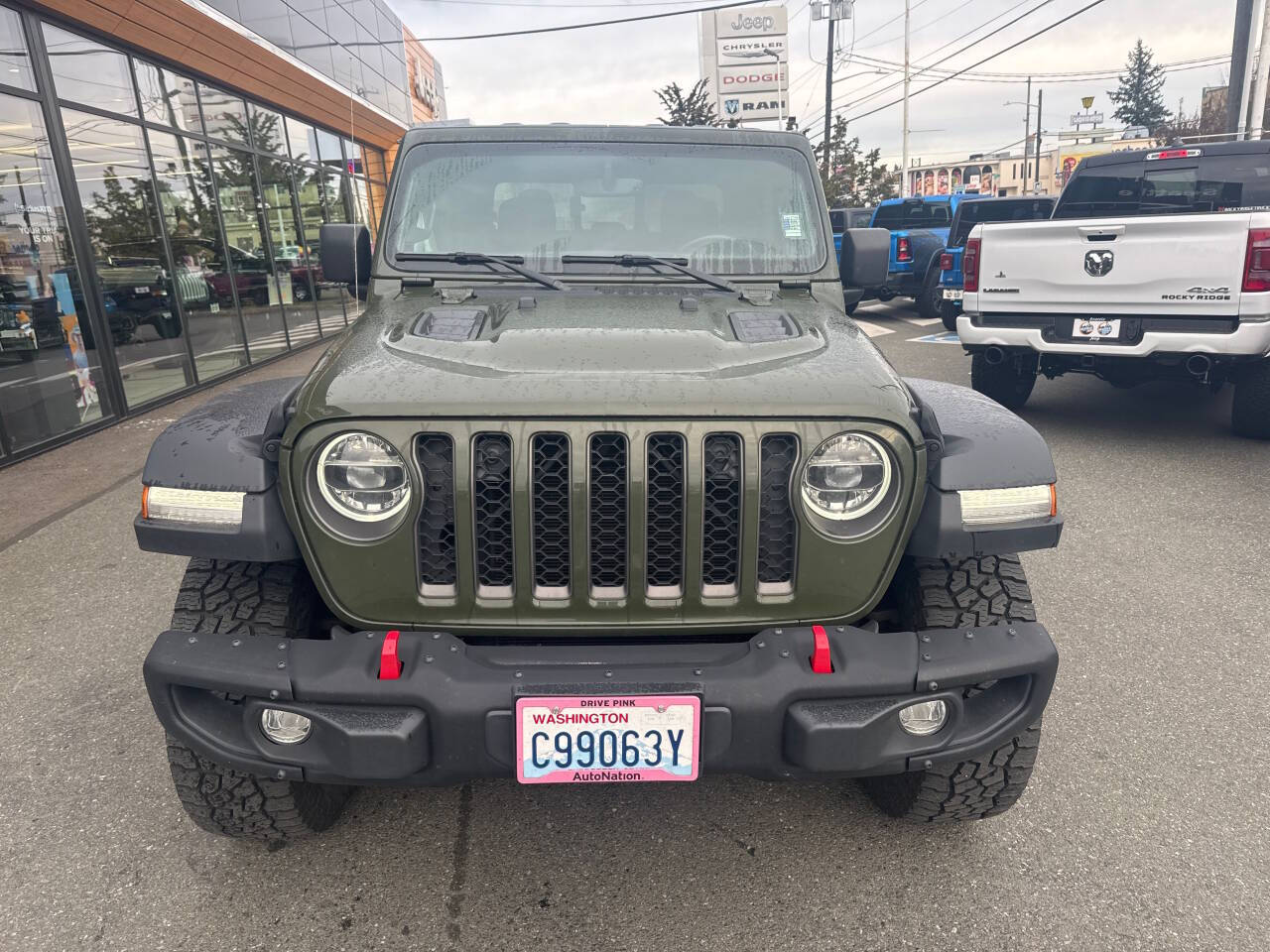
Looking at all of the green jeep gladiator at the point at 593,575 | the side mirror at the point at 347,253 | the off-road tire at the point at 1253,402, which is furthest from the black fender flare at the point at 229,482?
the off-road tire at the point at 1253,402

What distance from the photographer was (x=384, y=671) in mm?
1848

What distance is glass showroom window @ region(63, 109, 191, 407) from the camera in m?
7.62

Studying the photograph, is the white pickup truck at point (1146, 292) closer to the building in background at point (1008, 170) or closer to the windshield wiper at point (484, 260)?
the windshield wiper at point (484, 260)

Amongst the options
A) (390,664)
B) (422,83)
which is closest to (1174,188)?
(390,664)

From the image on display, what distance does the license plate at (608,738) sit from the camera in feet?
6.03

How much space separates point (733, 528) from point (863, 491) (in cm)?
30

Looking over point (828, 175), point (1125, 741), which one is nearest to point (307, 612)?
point (1125, 741)

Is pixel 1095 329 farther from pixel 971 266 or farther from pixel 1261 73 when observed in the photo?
pixel 1261 73

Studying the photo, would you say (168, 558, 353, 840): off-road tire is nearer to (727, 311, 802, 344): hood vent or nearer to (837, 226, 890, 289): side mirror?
(727, 311, 802, 344): hood vent

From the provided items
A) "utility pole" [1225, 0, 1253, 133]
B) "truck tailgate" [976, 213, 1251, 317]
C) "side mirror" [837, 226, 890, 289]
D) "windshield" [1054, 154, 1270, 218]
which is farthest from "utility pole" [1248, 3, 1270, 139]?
"side mirror" [837, 226, 890, 289]

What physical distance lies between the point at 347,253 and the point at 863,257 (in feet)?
6.46

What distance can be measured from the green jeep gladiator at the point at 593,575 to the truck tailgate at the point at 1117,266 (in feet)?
14.0

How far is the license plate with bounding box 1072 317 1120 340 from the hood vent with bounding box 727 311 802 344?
169 inches

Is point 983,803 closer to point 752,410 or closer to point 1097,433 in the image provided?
point 752,410
